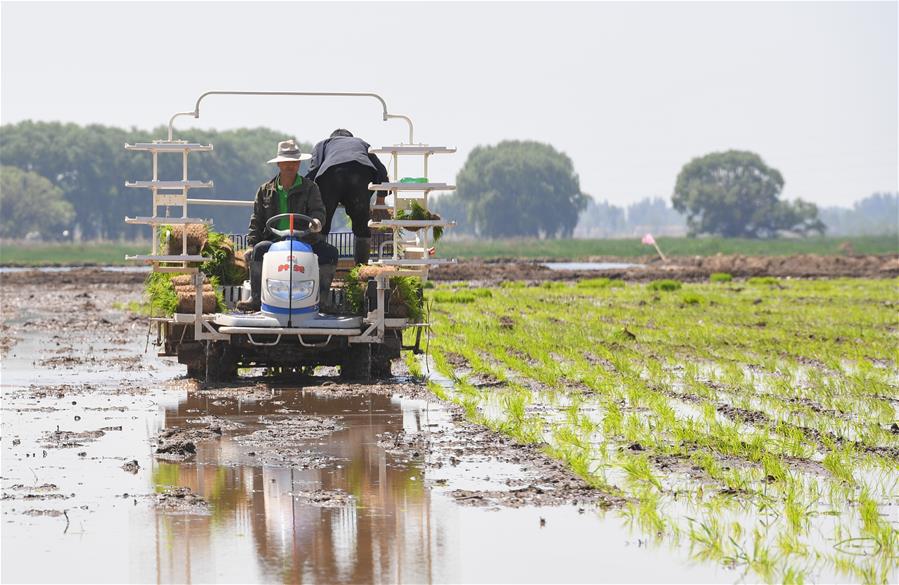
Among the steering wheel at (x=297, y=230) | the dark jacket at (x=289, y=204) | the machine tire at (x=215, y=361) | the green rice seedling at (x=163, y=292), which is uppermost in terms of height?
the dark jacket at (x=289, y=204)

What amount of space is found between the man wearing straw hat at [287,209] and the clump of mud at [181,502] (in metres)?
6.71

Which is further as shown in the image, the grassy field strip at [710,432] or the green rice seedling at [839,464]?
the green rice seedling at [839,464]

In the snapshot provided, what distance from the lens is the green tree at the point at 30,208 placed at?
146000mm

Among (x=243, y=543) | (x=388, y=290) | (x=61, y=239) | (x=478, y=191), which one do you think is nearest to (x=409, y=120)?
(x=388, y=290)

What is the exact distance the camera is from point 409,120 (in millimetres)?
19016

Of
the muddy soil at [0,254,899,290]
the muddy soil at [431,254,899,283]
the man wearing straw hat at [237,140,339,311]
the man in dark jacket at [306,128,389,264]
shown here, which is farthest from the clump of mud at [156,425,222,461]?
the muddy soil at [431,254,899,283]

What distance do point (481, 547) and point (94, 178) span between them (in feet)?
503

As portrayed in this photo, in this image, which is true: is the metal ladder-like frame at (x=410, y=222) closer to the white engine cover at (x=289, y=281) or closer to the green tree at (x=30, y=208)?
the white engine cover at (x=289, y=281)

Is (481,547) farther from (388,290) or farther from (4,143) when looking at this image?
(4,143)

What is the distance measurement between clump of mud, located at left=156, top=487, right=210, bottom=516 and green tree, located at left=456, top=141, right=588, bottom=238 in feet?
588

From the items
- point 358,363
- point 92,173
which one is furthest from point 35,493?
point 92,173

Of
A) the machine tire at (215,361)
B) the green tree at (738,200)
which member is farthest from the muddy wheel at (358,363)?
the green tree at (738,200)

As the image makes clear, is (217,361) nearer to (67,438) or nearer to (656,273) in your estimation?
(67,438)

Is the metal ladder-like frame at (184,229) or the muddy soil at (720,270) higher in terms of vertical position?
the metal ladder-like frame at (184,229)
